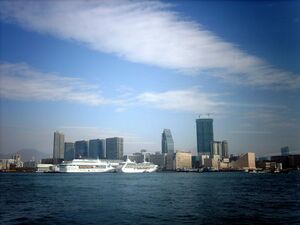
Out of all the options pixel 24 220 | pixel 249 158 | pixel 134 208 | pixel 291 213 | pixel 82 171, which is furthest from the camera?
pixel 249 158

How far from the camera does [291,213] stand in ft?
77.0

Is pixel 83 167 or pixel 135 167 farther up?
pixel 83 167

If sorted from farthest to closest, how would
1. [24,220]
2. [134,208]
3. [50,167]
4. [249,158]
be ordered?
[249,158] → [50,167] → [134,208] → [24,220]

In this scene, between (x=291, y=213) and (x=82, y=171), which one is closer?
(x=291, y=213)

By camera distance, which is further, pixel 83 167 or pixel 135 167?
pixel 135 167

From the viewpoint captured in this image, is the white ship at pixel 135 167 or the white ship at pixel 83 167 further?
the white ship at pixel 135 167

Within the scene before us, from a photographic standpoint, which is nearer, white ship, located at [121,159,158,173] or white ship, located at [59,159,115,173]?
white ship, located at [59,159,115,173]

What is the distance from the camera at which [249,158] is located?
19512 cm

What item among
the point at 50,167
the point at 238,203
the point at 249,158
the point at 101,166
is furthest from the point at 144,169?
the point at 238,203

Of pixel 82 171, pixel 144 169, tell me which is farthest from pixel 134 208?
pixel 144 169

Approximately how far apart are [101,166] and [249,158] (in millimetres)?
88313

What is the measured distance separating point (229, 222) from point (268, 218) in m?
2.93

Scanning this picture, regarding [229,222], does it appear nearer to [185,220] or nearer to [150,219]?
[185,220]

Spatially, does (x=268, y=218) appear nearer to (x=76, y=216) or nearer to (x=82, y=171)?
(x=76, y=216)
